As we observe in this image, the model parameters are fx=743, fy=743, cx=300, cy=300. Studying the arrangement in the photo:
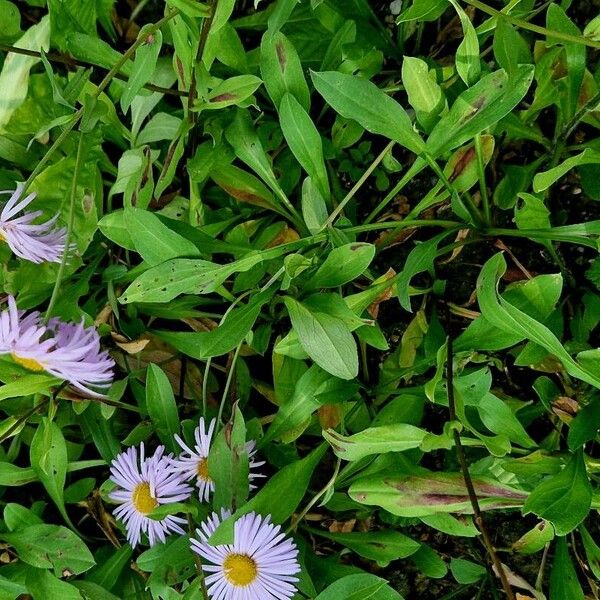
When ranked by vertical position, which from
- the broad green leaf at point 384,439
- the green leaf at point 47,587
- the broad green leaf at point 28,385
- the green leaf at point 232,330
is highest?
the green leaf at point 232,330

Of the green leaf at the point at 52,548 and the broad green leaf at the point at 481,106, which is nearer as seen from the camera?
the broad green leaf at the point at 481,106

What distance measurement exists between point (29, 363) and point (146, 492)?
217mm

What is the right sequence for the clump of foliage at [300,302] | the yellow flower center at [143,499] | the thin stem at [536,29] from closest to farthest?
the thin stem at [536,29]
the clump of foliage at [300,302]
the yellow flower center at [143,499]

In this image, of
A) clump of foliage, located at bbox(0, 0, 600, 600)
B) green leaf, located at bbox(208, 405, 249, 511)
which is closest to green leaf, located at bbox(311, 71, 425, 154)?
clump of foliage, located at bbox(0, 0, 600, 600)

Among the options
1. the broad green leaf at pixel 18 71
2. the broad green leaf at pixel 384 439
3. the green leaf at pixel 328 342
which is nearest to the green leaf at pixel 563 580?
the broad green leaf at pixel 384 439

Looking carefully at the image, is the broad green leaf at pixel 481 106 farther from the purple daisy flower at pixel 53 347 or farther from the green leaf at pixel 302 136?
the purple daisy flower at pixel 53 347

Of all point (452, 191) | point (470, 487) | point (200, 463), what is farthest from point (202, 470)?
point (452, 191)

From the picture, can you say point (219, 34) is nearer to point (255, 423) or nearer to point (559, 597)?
point (255, 423)

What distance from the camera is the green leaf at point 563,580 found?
88cm

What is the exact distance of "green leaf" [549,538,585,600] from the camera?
0.88 meters

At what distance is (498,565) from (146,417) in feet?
1.65

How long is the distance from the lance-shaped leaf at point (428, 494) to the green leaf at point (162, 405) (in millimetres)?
256

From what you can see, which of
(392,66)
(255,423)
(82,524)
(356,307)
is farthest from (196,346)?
(392,66)

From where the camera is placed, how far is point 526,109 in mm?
984
